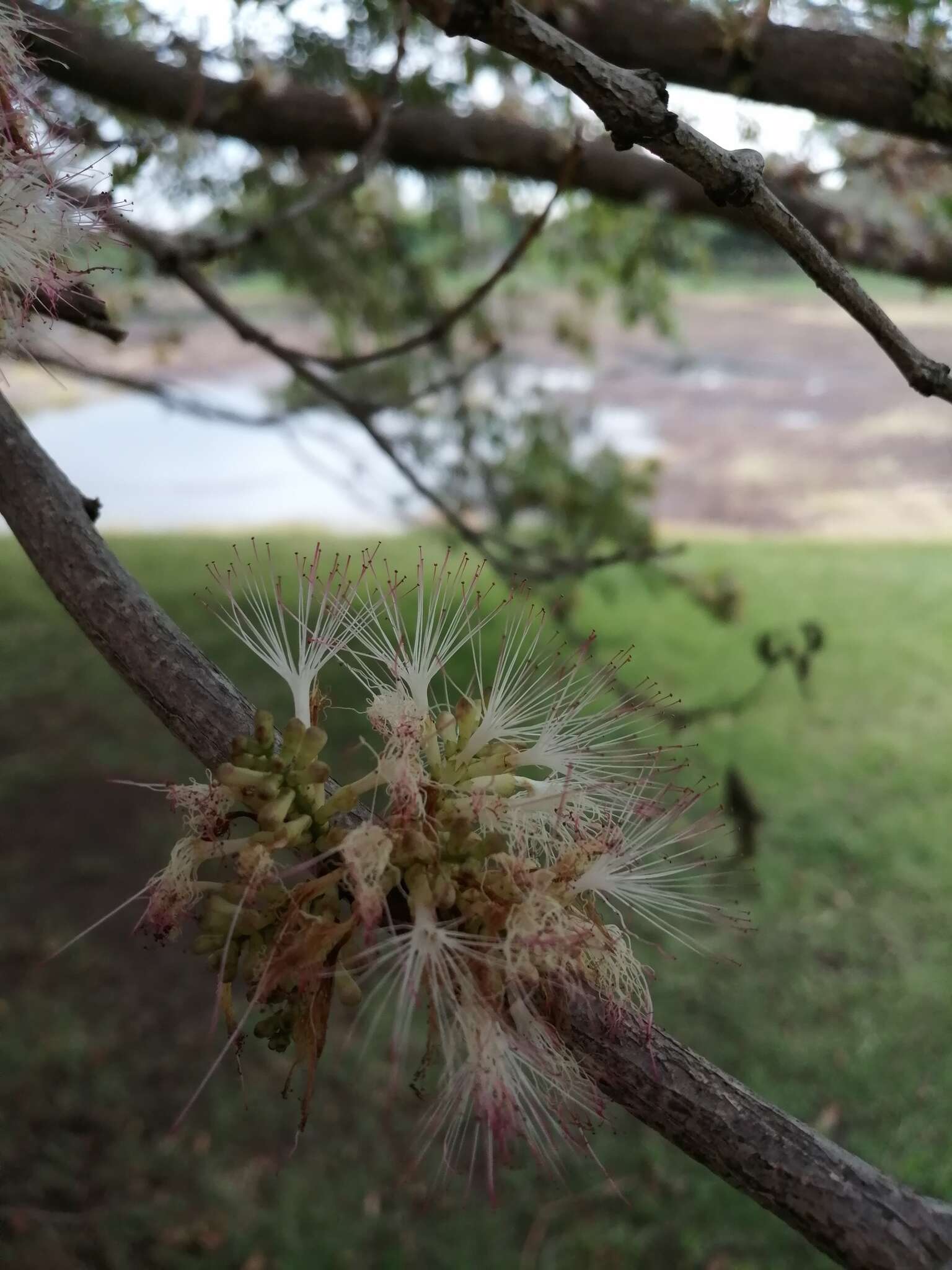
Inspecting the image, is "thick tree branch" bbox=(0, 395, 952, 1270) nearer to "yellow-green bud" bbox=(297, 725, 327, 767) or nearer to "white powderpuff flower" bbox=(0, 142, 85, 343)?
"yellow-green bud" bbox=(297, 725, 327, 767)

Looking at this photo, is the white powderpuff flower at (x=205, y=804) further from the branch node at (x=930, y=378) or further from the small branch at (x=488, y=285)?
the small branch at (x=488, y=285)

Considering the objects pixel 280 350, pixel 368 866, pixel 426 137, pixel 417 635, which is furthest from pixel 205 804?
pixel 426 137

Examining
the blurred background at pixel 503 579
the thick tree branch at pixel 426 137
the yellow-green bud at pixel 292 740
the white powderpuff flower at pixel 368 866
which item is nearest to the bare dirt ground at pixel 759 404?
the blurred background at pixel 503 579

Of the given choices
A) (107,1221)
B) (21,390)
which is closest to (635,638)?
(107,1221)

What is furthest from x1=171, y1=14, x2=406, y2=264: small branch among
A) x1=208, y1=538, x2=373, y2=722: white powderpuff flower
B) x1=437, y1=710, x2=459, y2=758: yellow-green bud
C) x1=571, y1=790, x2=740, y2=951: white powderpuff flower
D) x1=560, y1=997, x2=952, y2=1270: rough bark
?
x1=560, y1=997, x2=952, y2=1270: rough bark

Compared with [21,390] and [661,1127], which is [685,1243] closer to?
[661,1127]

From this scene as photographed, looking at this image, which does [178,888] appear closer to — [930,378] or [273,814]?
[273,814]
